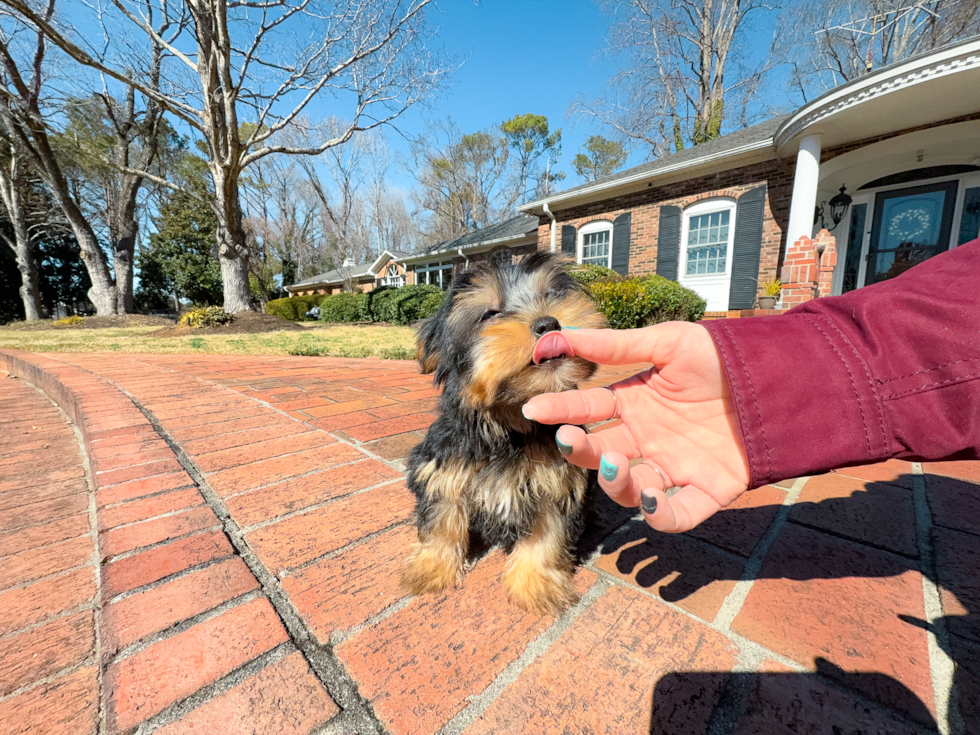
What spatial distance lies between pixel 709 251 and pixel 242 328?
14.5 meters

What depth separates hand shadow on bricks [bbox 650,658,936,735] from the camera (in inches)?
39.1

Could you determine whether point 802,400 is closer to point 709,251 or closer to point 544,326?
point 544,326

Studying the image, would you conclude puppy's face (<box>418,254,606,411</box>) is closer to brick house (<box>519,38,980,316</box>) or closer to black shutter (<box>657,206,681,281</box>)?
brick house (<box>519,38,980,316</box>)

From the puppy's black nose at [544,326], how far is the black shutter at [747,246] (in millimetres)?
11958

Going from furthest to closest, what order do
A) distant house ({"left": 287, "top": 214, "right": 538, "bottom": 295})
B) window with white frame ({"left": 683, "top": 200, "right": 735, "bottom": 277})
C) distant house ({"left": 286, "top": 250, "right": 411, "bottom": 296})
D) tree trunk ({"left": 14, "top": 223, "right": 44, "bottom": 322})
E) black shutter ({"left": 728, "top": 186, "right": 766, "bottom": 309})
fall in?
distant house ({"left": 286, "top": 250, "right": 411, "bottom": 296}), tree trunk ({"left": 14, "top": 223, "right": 44, "bottom": 322}), distant house ({"left": 287, "top": 214, "right": 538, "bottom": 295}), window with white frame ({"left": 683, "top": 200, "right": 735, "bottom": 277}), black shutter ({"left": 728, "top": 186, "right": 766, "bottom": 309})

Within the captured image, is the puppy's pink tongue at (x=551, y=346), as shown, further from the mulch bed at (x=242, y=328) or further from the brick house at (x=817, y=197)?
the mulch bed at (x=242, y=328)

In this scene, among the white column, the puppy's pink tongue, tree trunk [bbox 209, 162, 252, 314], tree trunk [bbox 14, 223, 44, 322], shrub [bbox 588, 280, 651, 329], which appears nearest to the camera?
the puppy's pink tongue

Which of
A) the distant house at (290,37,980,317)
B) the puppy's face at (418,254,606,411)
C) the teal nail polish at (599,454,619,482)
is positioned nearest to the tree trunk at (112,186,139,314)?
the distant house at (290,37,980,317)

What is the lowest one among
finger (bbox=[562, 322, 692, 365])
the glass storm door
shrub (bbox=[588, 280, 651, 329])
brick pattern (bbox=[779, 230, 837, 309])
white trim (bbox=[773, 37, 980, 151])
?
finger (bbox=[562, 322, 692, 365])

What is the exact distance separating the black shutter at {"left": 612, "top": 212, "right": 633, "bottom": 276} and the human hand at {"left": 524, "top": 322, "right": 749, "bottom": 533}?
13.4 metres

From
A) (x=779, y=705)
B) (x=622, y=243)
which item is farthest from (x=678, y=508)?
(x=622, y=243)

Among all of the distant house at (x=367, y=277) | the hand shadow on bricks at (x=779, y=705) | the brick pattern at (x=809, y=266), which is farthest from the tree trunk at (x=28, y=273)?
the brick pattern at (x=809, y=266)

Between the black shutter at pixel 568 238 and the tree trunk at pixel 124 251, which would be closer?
the black shutter at pixel 568 238

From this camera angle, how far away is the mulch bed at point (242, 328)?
487 inches
